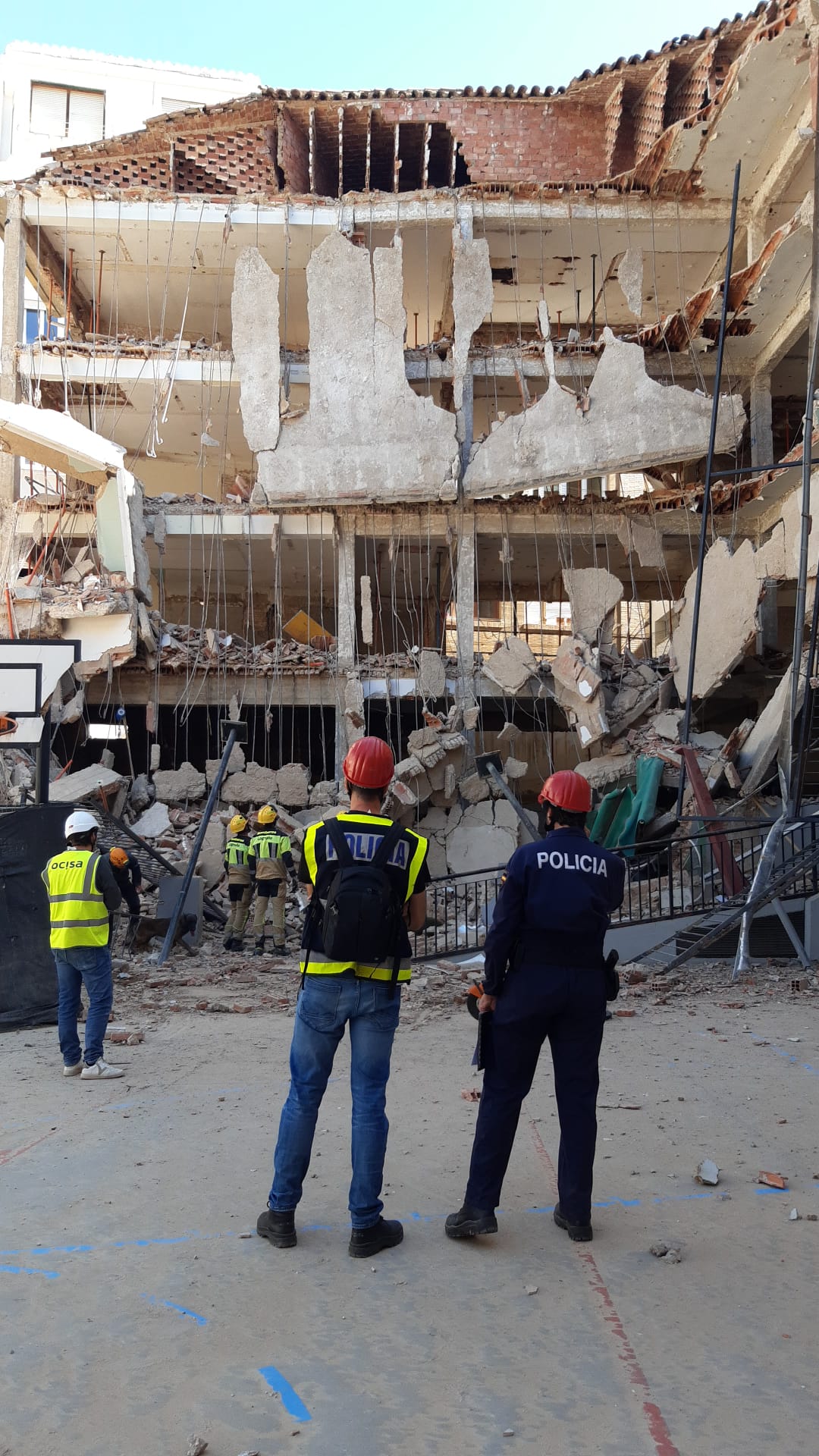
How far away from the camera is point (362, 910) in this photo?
12.2 ft

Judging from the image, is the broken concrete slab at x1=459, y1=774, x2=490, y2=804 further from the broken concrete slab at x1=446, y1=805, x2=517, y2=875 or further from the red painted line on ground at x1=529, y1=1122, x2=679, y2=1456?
the red painted line on ground at x1=529, y1=1122, x2=679, y2=1456

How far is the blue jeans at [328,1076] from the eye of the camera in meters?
3.77

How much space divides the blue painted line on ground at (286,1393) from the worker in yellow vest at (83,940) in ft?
13.7

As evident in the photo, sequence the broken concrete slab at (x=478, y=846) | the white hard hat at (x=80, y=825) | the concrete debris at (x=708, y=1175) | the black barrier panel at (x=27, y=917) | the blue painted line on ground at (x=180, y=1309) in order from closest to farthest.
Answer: the blue painted line on ground at (x=180, y=1309) → the concrete debris at (x=708, y=1175) → the white hard hat at (x=80, y=825) → the black barrier panel at (x=27, y=917) → the broken concrete slab at (x=478, y=846)

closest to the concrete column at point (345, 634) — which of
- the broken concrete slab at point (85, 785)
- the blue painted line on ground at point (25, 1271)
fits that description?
the broken concrete slab at point (85, 785)

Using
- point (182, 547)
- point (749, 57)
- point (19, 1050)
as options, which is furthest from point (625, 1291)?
point (182, 547)

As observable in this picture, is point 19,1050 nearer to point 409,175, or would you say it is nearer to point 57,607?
point 57,607

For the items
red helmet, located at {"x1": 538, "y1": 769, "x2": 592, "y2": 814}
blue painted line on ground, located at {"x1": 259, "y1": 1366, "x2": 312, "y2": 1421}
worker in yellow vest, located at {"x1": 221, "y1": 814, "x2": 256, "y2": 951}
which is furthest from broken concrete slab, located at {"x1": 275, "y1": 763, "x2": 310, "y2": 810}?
blue painted line on ground, located at {"x1": 259, "y1": 1366, "x2": 312, "y2": 1421}

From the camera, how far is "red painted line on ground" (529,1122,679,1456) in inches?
103

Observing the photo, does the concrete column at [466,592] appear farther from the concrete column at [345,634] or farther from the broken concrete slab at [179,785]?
the broken concrete slab at [179,785]

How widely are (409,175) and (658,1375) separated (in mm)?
26353

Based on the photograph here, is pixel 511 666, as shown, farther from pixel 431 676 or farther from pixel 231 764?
pixel 231 764

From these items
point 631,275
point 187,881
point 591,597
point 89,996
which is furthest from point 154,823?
point 631,275

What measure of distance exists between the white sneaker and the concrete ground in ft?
2.81
